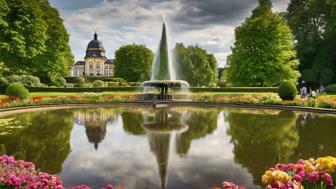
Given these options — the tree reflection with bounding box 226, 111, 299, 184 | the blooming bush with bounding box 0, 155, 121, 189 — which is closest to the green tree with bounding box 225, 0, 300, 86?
the tree reflection with bounding box 226, 111, 299, 184

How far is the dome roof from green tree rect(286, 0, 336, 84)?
279 feet

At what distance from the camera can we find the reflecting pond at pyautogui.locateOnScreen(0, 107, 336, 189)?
5652mm

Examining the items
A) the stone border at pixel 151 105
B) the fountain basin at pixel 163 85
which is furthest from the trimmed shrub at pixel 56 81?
the stone border at pixel 151 105

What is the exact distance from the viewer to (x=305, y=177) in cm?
404

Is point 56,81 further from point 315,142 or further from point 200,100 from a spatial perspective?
point 315,142

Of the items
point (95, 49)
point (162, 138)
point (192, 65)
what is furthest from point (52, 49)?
point (95, 49)

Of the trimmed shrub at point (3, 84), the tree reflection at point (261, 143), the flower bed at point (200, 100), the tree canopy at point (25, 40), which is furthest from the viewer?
the trimmed shrub at point (3, 84)

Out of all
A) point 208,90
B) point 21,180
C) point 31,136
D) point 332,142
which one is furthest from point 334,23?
point 21,180

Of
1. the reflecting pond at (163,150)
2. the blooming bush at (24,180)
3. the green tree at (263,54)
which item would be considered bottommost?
the reflecting pond at (163,150)

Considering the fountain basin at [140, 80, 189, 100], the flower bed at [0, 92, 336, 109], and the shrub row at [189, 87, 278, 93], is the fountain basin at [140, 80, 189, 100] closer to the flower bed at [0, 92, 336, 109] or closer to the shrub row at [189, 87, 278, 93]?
the flower bed at [0, 92, 336, 109]

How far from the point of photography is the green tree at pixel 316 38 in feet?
135

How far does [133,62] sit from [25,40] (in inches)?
→ 1267

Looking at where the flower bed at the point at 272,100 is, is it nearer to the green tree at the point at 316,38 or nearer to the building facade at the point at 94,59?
the green tree at the point at 316,38

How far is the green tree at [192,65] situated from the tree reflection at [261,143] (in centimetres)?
4283
